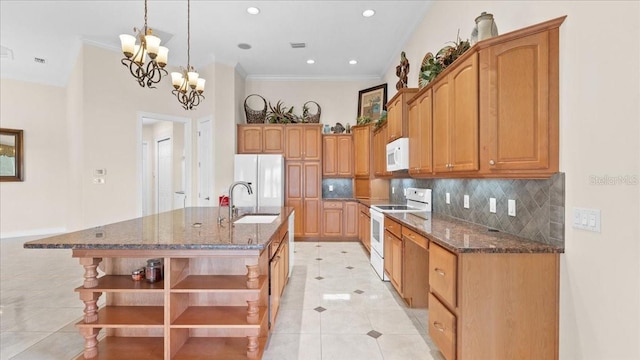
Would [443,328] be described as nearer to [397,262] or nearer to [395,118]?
[397,262]

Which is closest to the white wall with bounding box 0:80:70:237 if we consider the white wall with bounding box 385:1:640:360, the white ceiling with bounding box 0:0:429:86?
the white ceiling with bounding box 0:0:429:86

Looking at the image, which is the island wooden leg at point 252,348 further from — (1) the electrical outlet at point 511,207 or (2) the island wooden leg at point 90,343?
(1) the electrical outlet at point 511,207

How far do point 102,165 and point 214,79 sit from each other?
93.5 inches

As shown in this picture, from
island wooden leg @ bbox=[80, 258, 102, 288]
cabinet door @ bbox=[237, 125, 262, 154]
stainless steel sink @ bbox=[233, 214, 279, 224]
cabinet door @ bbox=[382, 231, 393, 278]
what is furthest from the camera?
cabinet door @ bbox=[237, 125, 262, 154]

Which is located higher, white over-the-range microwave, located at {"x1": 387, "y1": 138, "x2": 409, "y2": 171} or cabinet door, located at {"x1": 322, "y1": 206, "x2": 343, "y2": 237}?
white over-the-range microwave, located at {"x1": 387, "y1": 138, "x2": 409, "y2": 171}

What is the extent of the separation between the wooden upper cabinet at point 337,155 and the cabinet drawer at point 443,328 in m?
4.11

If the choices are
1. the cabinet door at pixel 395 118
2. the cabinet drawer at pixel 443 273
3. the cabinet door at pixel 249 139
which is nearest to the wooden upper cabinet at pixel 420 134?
the cabinet door at pixel 395 118

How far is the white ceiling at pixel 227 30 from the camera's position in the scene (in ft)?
12.5

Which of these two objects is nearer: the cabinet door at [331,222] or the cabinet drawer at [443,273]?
the cabinet drawer at [443,273]

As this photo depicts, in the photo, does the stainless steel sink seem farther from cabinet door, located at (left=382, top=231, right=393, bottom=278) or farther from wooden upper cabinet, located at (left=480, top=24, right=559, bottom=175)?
wooden upper cabinet, located at (left=480, top=24, right=559, bottom=175)

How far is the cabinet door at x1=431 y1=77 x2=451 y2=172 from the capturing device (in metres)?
2.43

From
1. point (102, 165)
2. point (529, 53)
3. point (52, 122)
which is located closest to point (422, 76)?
point (529, 53)

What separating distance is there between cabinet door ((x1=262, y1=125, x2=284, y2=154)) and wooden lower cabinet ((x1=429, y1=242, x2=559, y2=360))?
4.65 m

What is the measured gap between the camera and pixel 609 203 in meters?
1.44
